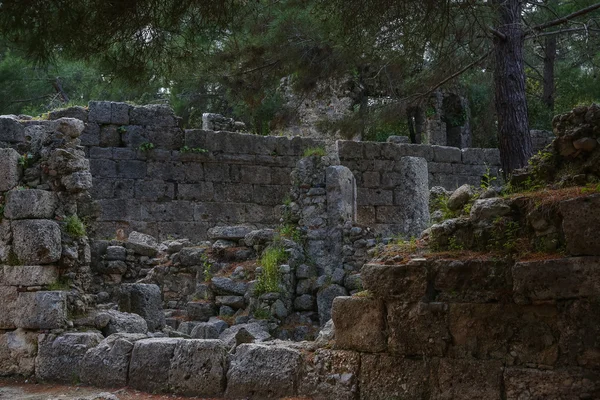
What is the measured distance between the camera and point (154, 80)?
815 cm

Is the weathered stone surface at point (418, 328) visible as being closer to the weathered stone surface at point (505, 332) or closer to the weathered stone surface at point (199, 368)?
the weathered stone surface at point (505, 332)

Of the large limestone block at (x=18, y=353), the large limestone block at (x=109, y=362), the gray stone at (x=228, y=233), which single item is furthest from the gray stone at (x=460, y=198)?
the gray stone at (x=228, y=233)

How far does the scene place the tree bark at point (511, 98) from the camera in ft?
40.4

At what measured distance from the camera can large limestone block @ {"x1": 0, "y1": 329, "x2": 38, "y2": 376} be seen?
802cm

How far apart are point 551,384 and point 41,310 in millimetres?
5189

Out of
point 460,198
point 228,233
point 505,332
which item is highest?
point 228,233

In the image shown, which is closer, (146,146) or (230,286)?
(230,286)

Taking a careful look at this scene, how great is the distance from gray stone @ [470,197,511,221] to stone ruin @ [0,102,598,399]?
40 cm

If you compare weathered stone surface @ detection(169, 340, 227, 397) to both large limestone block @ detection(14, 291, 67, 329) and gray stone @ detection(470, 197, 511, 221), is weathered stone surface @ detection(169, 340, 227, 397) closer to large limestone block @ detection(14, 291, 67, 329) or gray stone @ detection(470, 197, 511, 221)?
large limestone block @ detection(14, 291, 67, 329)

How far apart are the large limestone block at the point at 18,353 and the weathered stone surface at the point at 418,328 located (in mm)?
4041

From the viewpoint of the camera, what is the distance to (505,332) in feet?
17.3

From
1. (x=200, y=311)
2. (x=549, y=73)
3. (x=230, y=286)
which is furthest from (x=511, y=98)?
(x=549, y=73)

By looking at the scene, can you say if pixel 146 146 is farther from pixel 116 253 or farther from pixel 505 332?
pixel 505 332

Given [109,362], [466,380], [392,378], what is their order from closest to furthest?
1. [466,380]
2. [392,378]
3. [109,362]
